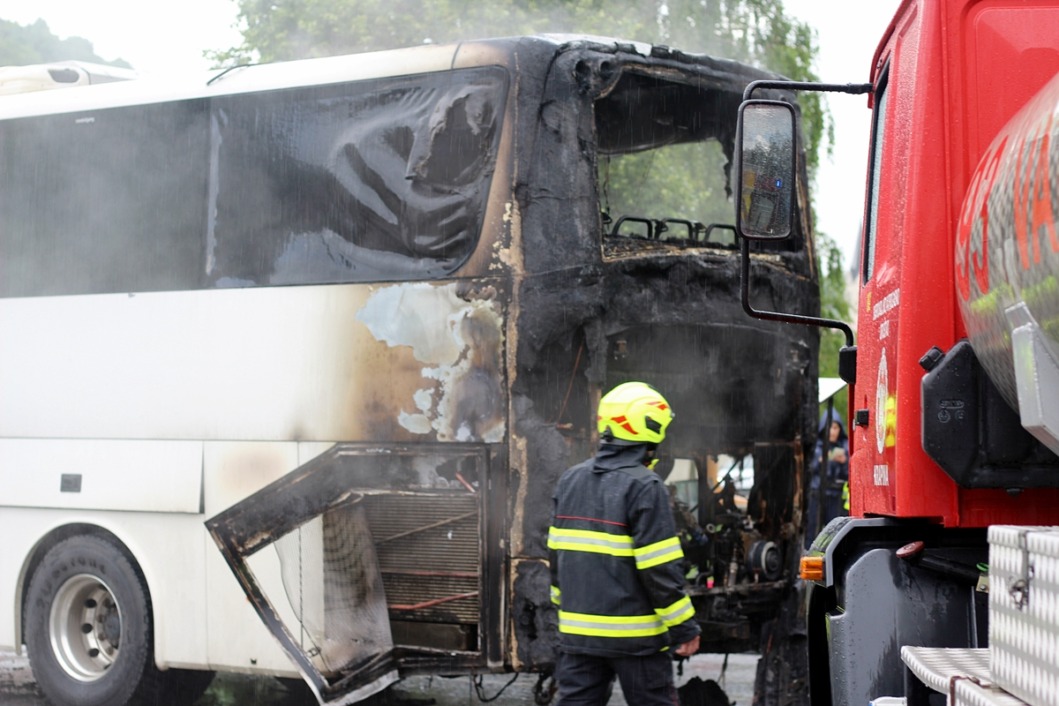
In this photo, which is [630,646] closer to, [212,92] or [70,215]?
[212,92]

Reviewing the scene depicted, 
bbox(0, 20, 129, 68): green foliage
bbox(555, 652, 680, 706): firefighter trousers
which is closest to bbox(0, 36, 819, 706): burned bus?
bbox(555, 652, 680, 706): firefighter trousers

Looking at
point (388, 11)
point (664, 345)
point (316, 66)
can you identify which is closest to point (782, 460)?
point (664, 345)

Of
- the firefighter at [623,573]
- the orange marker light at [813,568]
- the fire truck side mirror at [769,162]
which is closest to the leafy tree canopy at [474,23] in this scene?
the firefighter at [623,573]

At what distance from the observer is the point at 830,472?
13.5m

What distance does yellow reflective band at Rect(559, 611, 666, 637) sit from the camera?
534cm

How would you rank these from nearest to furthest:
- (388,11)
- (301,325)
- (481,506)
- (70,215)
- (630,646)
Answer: (630,646)
(481,506)
(301,325)
(70,215)
(388,11)

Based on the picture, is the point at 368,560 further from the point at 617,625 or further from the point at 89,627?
the point at 617,625

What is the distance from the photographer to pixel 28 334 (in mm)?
8773

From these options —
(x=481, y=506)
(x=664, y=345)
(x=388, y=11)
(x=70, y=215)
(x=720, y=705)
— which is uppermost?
(x=388, y=11)

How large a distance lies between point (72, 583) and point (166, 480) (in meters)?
0.96

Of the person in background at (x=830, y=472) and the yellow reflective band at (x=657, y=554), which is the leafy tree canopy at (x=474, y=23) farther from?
the yellow reflective band at (x=657, y=554)

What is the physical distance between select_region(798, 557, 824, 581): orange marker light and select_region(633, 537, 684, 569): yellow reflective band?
88cm

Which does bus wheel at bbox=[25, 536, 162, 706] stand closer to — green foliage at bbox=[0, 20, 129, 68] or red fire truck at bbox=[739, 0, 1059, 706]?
red fire truck at bbox=[739, 0, 1059, 706]

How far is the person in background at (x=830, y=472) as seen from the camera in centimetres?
1222
